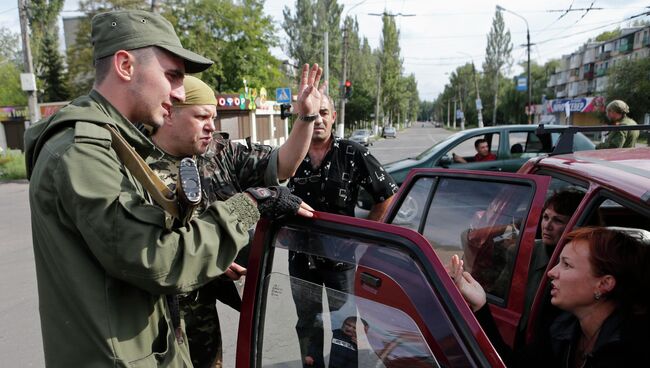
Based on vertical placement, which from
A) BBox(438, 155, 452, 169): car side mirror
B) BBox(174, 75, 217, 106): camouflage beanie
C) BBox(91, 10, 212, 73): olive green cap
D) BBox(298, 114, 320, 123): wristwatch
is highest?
BBox(91, 10, 212, 73): olive green cap

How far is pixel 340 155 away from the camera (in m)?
2.82

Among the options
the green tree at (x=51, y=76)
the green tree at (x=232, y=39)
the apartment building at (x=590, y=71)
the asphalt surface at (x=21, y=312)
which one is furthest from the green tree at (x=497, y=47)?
the asphalt surface at (x=21, y=312)

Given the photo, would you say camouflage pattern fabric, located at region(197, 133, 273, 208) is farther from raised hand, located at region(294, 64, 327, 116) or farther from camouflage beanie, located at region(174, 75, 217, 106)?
raised hand, located at region(294, 64, 327, 116)

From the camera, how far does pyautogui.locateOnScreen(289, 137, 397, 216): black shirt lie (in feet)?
9.05

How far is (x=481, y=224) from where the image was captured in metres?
2.47

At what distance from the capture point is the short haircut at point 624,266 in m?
1.60

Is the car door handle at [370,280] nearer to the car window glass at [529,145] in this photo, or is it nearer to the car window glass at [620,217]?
the car window glass at [620,217]

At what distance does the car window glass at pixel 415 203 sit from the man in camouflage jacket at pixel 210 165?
897 millimetres

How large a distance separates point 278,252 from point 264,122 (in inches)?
1324

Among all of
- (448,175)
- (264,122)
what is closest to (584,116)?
(264,122)

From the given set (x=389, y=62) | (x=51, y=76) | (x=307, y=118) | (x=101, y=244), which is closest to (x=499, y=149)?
(x=307, y=118)

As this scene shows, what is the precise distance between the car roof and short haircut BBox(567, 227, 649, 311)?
184 mm

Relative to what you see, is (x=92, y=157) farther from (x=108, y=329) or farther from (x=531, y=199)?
(x=531, y=199)

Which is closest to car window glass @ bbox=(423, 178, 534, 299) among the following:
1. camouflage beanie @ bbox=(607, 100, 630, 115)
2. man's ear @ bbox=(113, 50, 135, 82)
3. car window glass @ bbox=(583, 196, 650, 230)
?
car window glass @ bbox=(583, 196, 650, 230)
